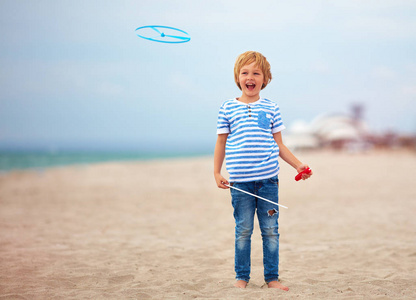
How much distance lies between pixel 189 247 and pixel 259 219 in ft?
5.43

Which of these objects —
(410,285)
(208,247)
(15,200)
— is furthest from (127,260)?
(15,200)

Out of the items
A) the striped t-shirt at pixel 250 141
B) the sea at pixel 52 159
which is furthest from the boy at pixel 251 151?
the sea at pixel 52 159

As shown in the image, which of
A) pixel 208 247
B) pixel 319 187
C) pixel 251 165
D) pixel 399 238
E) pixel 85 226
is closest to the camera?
pixel 251 165

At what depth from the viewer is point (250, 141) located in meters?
2.73

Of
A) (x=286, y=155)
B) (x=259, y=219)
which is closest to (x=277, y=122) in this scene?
(x=286, y=155)

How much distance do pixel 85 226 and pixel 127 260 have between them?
78.8 inches

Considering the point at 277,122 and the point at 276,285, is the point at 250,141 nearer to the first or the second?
the point at 277,122

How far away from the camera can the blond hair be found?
2.78 meters

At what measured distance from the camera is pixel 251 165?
273 cm

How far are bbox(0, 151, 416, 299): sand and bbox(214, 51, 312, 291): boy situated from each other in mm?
415

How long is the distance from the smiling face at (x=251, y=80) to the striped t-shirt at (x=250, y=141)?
6 centimetres

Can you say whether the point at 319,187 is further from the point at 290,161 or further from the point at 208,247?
the point at 290,161

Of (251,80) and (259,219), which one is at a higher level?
(251,80)

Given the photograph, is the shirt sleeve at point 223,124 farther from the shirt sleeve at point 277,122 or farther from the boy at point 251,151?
the shirt sleeve at point 277,122
